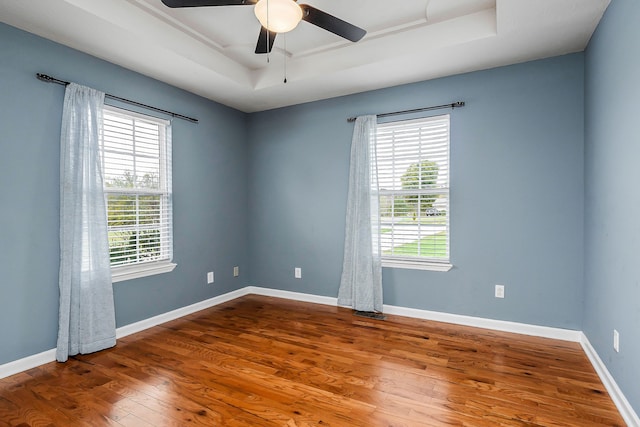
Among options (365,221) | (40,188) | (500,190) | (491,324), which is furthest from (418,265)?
(40,188)

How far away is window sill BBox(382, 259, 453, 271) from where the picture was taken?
345cm

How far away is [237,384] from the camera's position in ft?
7.53

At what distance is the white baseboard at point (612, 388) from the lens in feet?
5.92

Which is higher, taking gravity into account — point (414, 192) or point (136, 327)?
point (414, 192)

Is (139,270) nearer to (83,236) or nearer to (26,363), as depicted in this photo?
(83,236)

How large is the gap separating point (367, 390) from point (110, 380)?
5.86 ft

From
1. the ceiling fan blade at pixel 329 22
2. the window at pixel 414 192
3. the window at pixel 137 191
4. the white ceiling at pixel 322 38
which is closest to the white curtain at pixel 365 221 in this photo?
the window at pixel 414 192

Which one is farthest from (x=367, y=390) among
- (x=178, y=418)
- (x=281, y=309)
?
(x=281, y=309)

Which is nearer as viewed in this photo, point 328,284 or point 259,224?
point 328,284

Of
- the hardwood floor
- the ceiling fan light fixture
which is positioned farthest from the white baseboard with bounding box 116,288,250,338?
the ceiling fan light fixture

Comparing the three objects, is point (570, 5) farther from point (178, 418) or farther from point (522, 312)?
point (178, 418)

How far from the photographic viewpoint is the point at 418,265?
3584 mm

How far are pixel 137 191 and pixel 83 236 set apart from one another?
70cm

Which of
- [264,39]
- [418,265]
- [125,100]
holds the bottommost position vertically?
[418,265]
